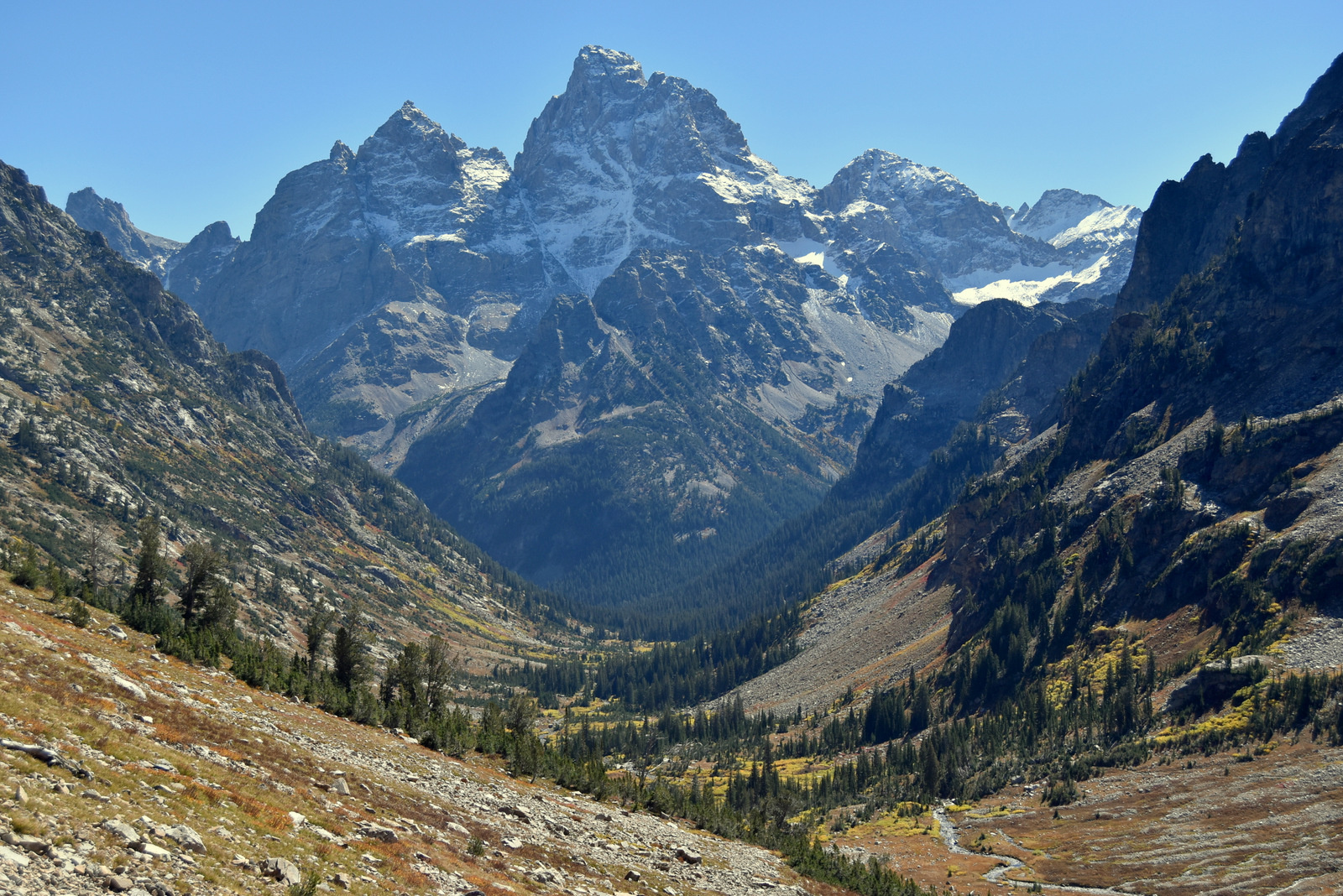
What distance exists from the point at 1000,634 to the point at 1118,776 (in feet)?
230

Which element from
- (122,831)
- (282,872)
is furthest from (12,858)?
(282,872)

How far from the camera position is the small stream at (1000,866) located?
3327 inches

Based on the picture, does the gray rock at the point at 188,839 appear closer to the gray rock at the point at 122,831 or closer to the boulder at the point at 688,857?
the gray rock at the point at 122,831

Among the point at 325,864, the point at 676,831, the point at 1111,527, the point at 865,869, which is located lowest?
the point at 865,869

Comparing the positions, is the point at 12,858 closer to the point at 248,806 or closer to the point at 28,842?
the point at 28,842

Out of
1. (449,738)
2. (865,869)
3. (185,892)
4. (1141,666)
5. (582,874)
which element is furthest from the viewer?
(1141,666)

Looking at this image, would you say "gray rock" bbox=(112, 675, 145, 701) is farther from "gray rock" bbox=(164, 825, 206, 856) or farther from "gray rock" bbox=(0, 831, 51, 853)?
"gray rock" bbox=(0, 831, 51, 853)

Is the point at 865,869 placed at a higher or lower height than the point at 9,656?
lower

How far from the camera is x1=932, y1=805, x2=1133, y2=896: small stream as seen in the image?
277ft

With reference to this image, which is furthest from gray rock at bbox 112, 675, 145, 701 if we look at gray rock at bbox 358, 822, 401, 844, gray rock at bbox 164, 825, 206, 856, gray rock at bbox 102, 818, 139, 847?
gray rock at bbox 102, 818, 139, 847

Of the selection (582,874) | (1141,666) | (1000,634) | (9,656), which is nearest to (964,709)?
(1000,634)

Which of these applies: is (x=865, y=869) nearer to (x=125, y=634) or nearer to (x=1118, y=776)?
(x=1118, y=776)

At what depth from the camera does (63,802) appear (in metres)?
22.1

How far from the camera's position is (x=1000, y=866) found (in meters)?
96.0
